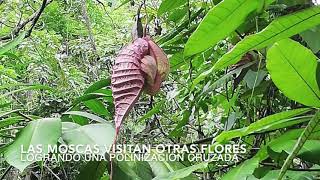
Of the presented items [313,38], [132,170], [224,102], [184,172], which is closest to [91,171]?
[132,170]

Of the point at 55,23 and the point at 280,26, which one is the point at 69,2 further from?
the point at 280,26

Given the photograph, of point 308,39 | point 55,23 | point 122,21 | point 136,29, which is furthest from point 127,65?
point 122,21

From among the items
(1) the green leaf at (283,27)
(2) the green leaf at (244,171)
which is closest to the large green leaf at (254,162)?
(2) the green leaf at (244,171)

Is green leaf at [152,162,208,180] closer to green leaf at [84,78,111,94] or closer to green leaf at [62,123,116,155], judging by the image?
green leaf at [62,123,116,155]

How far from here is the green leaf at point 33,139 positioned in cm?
55

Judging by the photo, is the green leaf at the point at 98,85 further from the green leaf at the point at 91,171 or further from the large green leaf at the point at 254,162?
the large green leaf at the point at 254,162

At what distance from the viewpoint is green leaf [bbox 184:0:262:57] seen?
17.4 inches

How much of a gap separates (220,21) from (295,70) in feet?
0.30

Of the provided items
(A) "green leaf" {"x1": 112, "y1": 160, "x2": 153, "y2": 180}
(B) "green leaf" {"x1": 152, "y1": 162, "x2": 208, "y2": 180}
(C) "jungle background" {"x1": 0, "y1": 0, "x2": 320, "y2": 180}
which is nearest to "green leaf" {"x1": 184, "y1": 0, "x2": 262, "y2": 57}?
(C) "jungle background" {"x1": 0, "y1": 0, "x2": 320, "y2": 180}

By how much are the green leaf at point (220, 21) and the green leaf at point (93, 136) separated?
167mm

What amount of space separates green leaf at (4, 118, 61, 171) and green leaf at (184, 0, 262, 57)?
0.21 meters

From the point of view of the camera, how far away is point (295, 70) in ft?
1.32

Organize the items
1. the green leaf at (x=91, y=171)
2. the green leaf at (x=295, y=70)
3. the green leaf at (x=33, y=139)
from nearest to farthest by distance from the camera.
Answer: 1. the green leaf at (x=295, y=70)
2. the green leaf at (x=33, y=139)
3. the green leaf at (x=91, y=171)

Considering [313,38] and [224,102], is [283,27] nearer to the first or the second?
[313,38]
